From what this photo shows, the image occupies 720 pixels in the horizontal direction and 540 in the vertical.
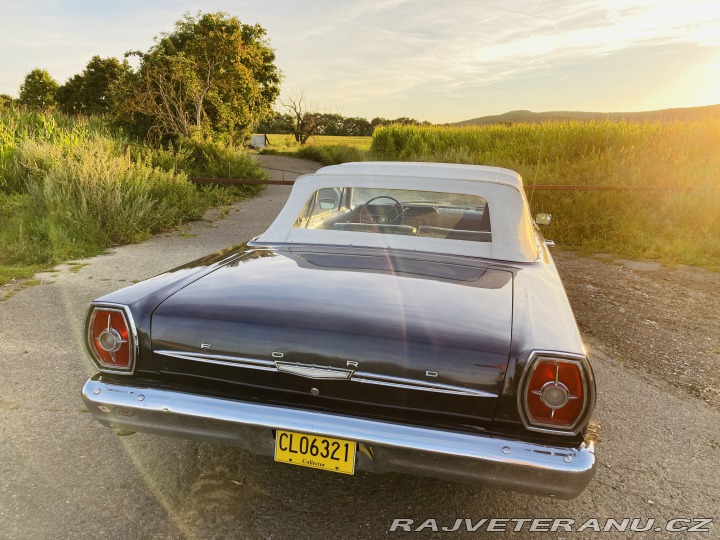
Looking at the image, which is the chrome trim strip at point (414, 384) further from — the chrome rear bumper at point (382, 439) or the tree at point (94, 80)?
the tree at point (94, 80)

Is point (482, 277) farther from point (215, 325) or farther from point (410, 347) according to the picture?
point (215, 325)

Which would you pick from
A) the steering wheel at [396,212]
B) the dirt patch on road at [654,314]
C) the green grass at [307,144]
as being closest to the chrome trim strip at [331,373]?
the steering wheel at [396,212]

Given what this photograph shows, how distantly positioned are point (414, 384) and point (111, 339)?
1255 mm

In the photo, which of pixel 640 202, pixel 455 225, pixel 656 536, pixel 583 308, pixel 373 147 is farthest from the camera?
pixel 373 147

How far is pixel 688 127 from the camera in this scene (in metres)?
13.5

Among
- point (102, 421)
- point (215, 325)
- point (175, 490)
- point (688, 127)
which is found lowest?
point (175, 490)

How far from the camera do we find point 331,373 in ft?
6.25

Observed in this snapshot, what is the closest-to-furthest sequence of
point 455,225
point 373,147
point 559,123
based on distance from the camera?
point 455,225 < point 559,123 < point 373,147

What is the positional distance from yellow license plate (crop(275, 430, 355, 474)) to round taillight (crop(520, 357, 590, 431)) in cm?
66

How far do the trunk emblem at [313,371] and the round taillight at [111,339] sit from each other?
0.67m

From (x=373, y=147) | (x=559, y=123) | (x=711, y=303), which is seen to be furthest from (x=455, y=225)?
(x=373, y=147)

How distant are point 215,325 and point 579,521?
1763 mm

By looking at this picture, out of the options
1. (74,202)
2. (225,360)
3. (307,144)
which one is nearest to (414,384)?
(225,360)

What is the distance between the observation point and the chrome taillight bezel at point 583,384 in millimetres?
1796
